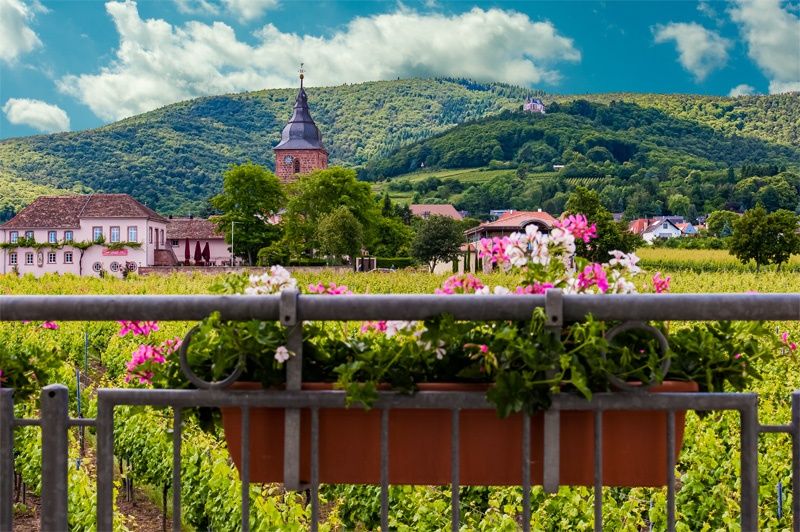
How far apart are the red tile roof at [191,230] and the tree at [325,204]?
18.9m

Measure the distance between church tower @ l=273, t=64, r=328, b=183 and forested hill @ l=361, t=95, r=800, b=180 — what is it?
3195cm

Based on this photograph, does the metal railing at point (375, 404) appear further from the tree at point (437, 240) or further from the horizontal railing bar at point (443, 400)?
the tree at point (437, 240)

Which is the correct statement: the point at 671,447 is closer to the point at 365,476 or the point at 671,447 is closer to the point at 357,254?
the point at 365,476

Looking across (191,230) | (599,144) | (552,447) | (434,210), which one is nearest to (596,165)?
(599,144)

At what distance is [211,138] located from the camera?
158m

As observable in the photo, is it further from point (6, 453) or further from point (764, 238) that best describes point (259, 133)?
point (6, 453)

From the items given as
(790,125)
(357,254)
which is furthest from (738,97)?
(357,254)

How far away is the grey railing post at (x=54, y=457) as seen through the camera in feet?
5.52

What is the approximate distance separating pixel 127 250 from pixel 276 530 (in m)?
57.3

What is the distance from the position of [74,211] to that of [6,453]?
210 feet

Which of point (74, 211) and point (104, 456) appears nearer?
point (104, 456)

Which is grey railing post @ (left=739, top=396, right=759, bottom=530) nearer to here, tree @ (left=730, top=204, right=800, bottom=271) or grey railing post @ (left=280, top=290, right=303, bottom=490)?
grey railing post @ (left=280, top=290, right=303, bottom=490)

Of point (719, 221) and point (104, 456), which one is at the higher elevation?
point (719, 221)

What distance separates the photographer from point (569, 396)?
5.23ft
